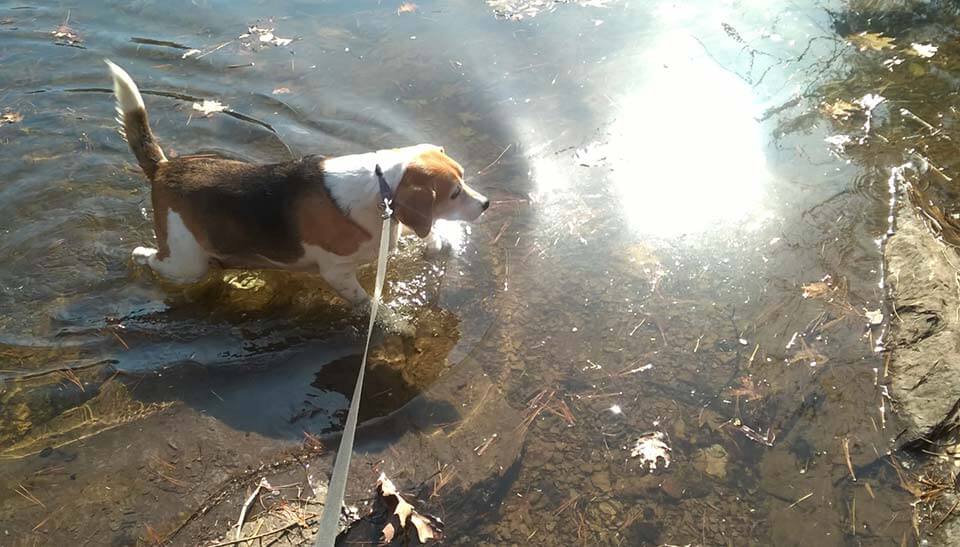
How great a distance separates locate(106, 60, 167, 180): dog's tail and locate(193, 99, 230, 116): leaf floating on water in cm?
236

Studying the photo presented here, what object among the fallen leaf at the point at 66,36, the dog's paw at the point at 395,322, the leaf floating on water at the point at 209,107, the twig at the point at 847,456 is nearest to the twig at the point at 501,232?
the dog's paw at the point at 395,322

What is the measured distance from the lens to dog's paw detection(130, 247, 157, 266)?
4.68m

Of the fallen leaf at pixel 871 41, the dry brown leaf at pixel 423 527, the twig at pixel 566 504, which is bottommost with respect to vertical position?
the twig at pixel 566 504

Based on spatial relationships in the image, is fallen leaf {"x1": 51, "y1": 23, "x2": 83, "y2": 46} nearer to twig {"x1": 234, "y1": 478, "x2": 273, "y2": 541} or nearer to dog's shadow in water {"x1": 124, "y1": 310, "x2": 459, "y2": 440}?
dog's shadow in water {"x1": 124, "y1": 310, "x2": 459, "y2": 440}

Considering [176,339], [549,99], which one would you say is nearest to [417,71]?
[549,99]

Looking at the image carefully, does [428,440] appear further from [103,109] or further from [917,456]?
[103,109]

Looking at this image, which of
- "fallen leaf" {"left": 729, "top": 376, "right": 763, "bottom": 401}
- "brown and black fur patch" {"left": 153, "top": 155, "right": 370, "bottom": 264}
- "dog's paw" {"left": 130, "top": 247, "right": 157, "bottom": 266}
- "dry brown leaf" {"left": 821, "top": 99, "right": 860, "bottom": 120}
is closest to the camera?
"fallen leaf" {"left": 729, "top": 376, "right": 763, "bottom": 401}

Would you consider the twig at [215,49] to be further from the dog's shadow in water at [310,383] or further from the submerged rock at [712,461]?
the submerged rock at [712,461]

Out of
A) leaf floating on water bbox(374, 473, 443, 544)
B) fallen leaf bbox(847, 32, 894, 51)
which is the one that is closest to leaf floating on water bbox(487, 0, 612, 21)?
fallen leaf bbox(847, 32, 894, 51)

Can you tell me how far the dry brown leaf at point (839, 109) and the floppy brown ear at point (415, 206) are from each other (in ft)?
13.6

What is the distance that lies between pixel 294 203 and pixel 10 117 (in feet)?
13.8

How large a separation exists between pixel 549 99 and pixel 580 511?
4.41 meters

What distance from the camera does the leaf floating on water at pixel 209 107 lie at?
654cm

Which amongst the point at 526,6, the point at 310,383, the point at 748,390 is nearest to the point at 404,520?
the point at 310,383
